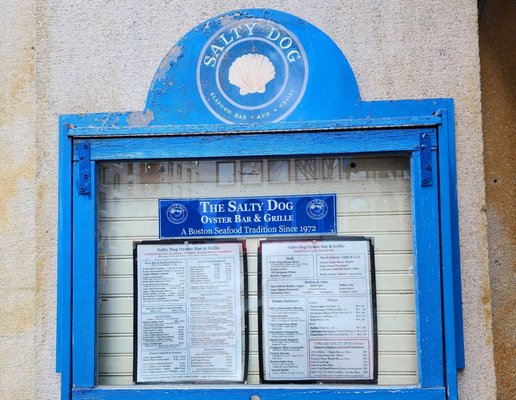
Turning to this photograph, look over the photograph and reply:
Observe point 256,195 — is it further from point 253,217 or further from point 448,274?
point 448,274

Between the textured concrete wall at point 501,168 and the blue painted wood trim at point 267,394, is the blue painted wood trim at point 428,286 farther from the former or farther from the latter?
the textured concrete wall at point 501,168

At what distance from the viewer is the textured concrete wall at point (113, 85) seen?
2561mm

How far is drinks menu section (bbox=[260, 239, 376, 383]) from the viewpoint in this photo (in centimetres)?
255

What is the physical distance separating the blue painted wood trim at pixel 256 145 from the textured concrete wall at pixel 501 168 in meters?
0.71

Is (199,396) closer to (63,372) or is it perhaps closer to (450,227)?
(63,372)

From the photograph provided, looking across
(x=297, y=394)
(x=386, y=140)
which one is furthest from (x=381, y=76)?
(x=297, y=394)

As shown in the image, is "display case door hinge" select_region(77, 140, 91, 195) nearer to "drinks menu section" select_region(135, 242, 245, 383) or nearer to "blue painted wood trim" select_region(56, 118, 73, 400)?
"blue painted wood trim" select_region(56, 118, 73, 400)

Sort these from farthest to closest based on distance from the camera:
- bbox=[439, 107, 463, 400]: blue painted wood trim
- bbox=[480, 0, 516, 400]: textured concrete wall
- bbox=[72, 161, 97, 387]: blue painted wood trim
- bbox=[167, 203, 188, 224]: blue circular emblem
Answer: bbox=[480, 0, 516, 400]: textured concrete wall, bbox=[167, 203, 188, 224]: blue circular emblem, bbox=[72, 161, 97, 387]: blue painted wood trim, bbox=[439, 107, 463, 400]: blue painted wood trim

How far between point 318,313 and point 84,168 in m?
1.16

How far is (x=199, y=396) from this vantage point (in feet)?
8.21

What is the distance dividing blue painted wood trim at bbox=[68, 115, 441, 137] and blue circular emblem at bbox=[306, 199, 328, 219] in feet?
1.08

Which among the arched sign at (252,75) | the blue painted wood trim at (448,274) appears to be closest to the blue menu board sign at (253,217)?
the arched sign at (252,75)

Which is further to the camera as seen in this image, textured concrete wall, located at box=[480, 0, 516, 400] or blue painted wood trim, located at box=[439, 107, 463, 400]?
textured concrete wall, located at box=[480, 0, 516, 400]

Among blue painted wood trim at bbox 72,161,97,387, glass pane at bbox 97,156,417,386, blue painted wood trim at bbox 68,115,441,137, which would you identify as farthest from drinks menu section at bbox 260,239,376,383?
blue painted wood trim at bbox 72,161,97,387
